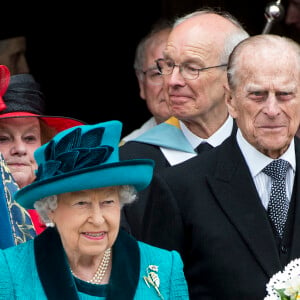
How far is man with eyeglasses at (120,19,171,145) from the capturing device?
7754mm

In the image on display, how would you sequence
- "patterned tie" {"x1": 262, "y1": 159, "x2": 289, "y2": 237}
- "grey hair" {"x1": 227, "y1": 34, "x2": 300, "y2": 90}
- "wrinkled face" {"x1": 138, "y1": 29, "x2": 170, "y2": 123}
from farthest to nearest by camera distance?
"wrinkled face" {"x1": 138, "y1": 29, "x2": 170, "y2": 123}
"grey hair" {"x1": 227, "y1": 34, "x2": 300, "y2": 90}
"patterned tie" {"x1": 262, "y1": 159, "x2": 289, "y2": 237}

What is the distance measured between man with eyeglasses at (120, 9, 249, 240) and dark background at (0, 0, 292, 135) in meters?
2.39

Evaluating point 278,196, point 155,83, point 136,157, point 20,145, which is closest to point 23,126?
point 20,145

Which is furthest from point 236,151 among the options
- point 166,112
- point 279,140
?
point 166,112

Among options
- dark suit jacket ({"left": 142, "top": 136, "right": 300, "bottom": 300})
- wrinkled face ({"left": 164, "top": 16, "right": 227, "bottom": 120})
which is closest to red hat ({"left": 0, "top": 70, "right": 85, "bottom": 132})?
wrinkled face ({"left": 164, "top": 16, "right": 227, "bottom": 120})

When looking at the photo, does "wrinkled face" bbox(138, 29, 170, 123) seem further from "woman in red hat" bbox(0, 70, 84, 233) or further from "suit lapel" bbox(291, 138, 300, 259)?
"suit lapel" bbox(291, 138, 300, 259)

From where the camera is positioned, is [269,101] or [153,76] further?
[153,76]

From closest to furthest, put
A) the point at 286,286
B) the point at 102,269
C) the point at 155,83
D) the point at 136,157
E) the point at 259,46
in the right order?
the point at 286,286
the point at 102,269
the point at 259,46
the point at 136,157
the point at 155,83

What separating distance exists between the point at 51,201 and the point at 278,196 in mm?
1173

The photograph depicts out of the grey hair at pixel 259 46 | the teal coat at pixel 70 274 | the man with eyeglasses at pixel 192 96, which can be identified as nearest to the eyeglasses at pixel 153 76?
the man with eyeglasses at pixel 192 96

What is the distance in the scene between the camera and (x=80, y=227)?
4.93 m

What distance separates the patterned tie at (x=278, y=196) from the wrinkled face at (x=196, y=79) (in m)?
1.00

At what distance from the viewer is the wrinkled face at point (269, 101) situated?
5.77m

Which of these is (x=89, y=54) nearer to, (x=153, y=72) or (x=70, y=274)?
(x=153, y=72)
